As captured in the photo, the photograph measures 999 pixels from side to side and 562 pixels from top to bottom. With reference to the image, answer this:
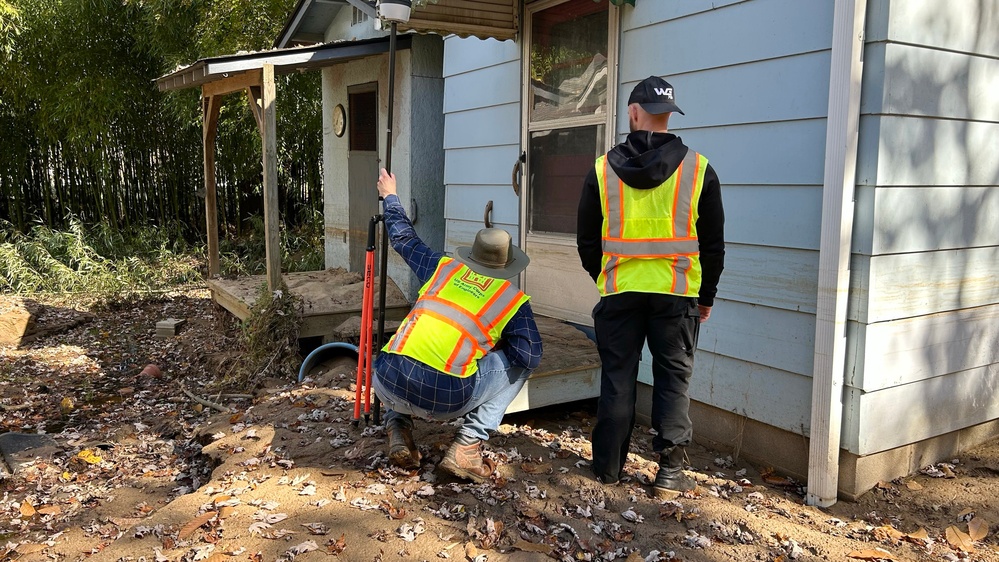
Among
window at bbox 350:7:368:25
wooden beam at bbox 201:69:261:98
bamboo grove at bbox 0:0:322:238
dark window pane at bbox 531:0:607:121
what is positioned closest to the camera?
dark window pane at bbox 531:0:607:121

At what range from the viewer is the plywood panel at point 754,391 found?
4.01 m

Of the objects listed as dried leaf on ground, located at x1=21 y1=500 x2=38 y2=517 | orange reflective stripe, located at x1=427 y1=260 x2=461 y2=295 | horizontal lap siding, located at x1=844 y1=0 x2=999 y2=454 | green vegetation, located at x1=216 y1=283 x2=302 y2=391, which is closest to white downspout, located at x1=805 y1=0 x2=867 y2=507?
horizontal lap siding, located at x1=844 y1=0 x2=999 y2=454

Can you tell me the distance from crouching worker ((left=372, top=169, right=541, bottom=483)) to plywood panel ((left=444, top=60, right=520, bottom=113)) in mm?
2411

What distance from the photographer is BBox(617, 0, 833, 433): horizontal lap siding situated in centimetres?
386

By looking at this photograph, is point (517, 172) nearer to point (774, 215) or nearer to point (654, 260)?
point (774, 215)

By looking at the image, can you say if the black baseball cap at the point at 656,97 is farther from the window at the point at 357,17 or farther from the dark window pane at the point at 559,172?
the window at the point at 357,17

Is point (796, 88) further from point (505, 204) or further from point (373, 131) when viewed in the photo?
point (373, 131)

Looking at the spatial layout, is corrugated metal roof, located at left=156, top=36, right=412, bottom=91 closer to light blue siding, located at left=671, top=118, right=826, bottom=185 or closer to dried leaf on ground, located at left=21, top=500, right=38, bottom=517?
dried leaf on ground, located at left=21, top=500, right=38, bottom=517

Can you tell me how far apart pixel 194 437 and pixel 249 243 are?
844 cm

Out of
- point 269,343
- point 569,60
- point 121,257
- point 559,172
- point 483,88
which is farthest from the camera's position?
point 121,257

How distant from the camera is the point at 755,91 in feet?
13.6

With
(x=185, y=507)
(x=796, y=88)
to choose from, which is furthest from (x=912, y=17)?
(x=185, y=507)

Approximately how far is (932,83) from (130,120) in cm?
1242

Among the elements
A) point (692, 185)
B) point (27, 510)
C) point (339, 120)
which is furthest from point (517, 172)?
point (339, 120)
